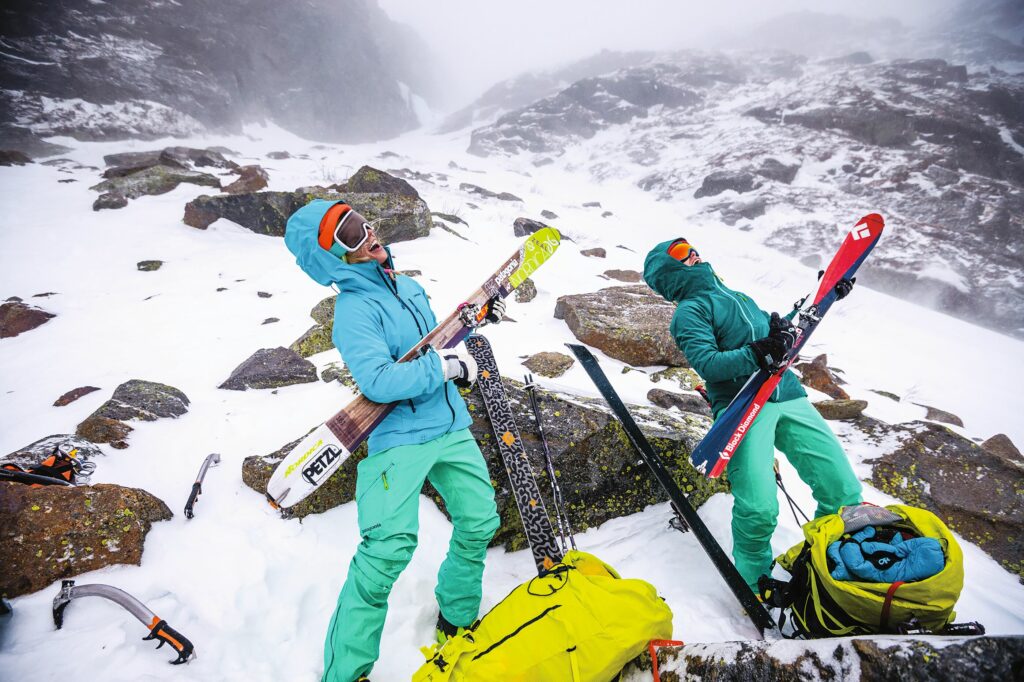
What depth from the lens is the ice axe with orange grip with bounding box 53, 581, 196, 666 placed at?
75.8 inches

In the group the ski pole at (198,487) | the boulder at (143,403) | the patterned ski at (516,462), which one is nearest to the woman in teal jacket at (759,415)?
the patterned ski at (516,462)

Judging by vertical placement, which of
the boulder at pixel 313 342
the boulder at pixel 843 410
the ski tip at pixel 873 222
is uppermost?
the ski tip at pixel 873 222

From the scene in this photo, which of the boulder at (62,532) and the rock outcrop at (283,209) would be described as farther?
the rock outcrop at (283,209)

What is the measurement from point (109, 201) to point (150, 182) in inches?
60.7

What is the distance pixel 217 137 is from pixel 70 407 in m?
37.8

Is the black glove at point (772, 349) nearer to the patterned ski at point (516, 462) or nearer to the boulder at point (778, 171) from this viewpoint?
the patterned ski at point (516, 462)

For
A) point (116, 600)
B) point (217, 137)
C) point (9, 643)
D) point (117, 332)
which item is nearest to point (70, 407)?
point (117, 332)

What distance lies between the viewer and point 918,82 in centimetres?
3123

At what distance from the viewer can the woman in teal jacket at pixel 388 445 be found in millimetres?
1990

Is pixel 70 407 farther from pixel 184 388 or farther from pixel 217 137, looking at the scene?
pixel 217 137

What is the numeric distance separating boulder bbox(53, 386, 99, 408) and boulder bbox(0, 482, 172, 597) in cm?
258

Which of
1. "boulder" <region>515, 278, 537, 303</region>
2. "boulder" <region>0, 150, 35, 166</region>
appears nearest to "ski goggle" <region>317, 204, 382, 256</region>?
"boulder" <region>515, 278, 537, 303</region>

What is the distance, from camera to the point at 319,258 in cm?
230

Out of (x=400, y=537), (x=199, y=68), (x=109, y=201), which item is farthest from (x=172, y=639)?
(x=199, y=68)
